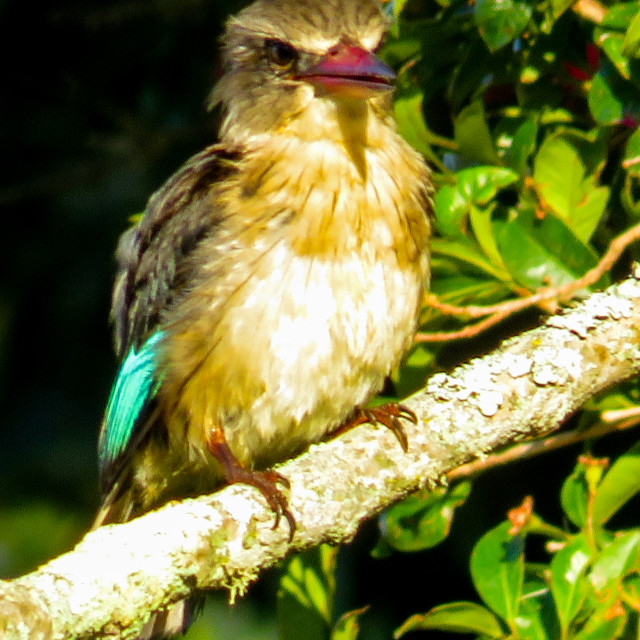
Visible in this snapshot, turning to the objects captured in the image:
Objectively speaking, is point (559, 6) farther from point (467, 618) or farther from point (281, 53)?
point (467, 618)

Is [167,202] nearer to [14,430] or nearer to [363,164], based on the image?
[363,164]

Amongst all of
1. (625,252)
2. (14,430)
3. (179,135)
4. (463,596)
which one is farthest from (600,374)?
(14,430)

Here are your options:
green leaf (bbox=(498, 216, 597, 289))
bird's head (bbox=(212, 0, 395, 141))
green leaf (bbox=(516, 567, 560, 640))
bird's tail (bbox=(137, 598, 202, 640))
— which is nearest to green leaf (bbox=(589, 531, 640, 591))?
green leaf (bbox=(516, 567, 560, 640))

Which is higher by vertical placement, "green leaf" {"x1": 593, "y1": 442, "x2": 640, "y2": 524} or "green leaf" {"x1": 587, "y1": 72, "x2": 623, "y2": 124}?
"green leaf" {"x1": 587, "y1": 72, "x2": 623, "y2": 124}

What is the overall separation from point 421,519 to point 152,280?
850 millimetres

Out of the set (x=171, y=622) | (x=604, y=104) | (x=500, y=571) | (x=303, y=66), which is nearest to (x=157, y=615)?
(x=171, y=622)

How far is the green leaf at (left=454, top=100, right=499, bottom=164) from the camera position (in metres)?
2.65

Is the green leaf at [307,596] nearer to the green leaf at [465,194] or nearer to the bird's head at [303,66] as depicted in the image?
the green leaf at [465,194]

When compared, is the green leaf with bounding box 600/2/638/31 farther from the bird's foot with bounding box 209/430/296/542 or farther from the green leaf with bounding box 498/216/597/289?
the bird's foot with bounding box 209/430/296/542

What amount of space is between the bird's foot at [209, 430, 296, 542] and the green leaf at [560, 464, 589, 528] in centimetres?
58

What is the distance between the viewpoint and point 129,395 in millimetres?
3006

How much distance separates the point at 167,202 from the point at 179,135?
1.23 metres

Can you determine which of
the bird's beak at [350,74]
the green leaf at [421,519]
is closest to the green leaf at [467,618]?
the green leaf at [421,519]

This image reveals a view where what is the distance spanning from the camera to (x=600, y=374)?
2.37m
